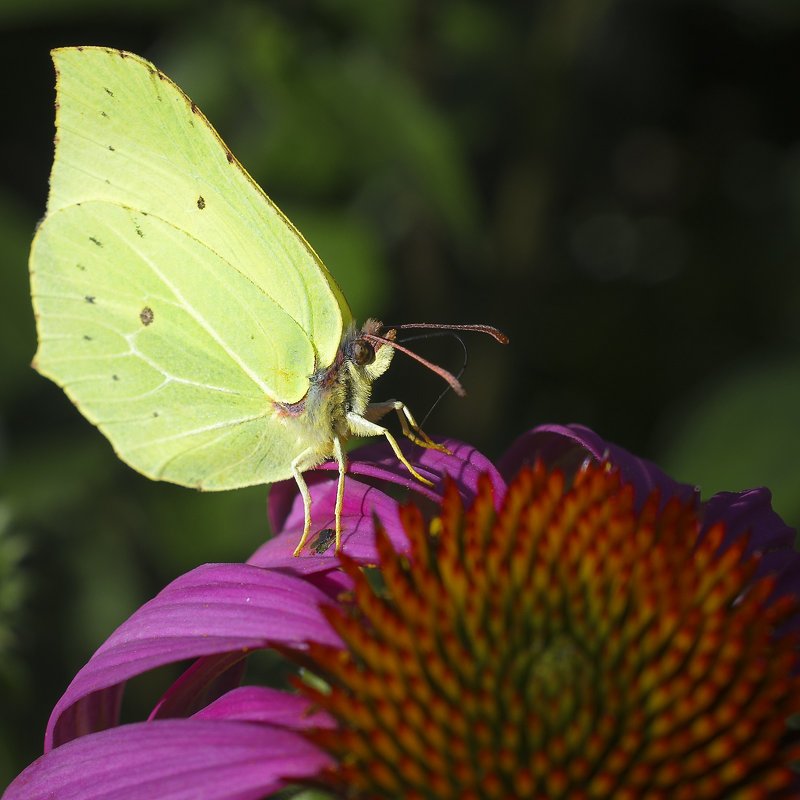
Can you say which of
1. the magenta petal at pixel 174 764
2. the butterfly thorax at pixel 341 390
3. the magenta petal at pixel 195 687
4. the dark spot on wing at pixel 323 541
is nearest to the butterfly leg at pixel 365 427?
the butterfly thorax at pixel 341 390

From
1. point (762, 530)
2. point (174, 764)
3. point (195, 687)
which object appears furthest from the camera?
point (762, 530)

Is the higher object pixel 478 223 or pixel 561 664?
pixel 561 664

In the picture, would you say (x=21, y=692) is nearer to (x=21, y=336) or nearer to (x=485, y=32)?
(x=21, y=336)

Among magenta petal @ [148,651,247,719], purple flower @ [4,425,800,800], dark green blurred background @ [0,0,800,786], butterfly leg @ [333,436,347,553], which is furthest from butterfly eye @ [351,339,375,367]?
dark green blurred background @ [0,0,800,786]

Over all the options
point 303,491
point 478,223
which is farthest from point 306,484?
point 478,223

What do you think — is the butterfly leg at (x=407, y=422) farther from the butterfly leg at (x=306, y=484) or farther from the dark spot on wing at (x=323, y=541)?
the dark spot on wing at (x=323, y=541)

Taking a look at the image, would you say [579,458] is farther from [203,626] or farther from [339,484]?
[203,626]

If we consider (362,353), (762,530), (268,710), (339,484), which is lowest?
(268,710)
